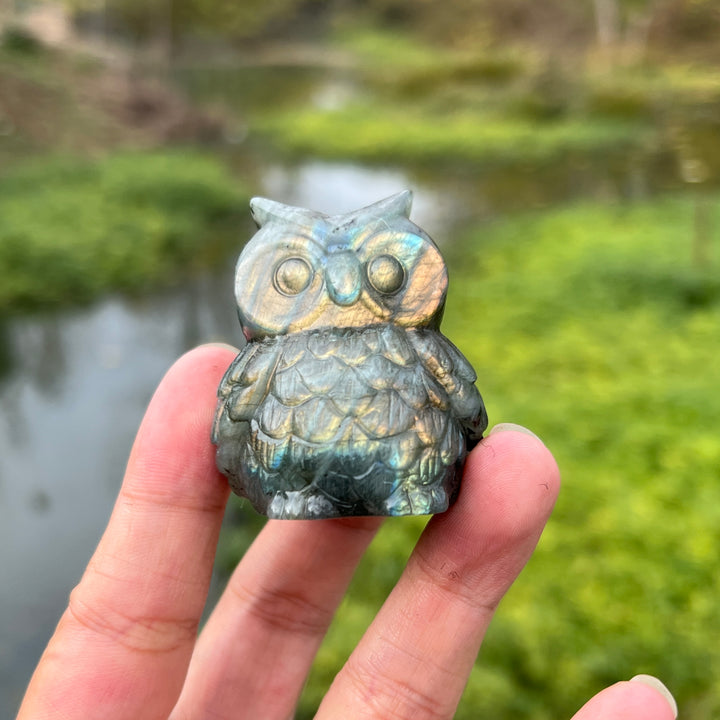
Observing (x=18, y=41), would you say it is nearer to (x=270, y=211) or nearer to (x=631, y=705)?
(x=270, y=211)

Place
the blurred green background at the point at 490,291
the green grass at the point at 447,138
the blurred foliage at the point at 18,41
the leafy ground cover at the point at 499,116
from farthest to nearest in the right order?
the blurred foliage at the point at 18,41 < the green grass at the point at 447,138 < the leafy ground cover at the point at 499,116 < the blurred green background at the point at 490,291

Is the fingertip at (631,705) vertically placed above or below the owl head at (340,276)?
below

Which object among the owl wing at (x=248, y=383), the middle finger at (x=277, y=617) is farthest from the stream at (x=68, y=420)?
the owl wing at (x=248, y=383)

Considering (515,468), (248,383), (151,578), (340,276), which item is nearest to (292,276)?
(340,276)

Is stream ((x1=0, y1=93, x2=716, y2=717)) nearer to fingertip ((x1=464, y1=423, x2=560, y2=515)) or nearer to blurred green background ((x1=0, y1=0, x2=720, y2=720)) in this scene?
blurred green background ((x1=0, y1=0, x2=720, y2=720))

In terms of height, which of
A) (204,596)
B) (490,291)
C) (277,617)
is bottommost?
(277,617)

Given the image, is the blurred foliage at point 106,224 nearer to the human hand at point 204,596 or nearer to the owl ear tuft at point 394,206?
the human hand at point 204,596

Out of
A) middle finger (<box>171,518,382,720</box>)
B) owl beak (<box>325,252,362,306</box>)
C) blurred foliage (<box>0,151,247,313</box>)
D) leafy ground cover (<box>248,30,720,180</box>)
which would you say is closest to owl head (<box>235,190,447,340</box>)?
owl beak (<box>325,252,362,306</box>)
